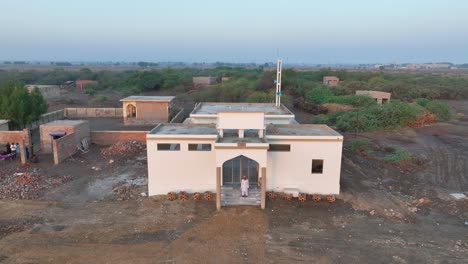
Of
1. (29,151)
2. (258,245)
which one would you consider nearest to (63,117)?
(29,151)

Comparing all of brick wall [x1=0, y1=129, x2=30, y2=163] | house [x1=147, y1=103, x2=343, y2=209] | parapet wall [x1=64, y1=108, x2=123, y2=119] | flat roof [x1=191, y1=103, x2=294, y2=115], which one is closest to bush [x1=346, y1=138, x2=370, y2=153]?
flat roof [x1=191, y1=103, x2=294, y2=115]

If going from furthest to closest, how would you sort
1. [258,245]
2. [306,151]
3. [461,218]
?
[306,151] → [461,218] → [258,245]

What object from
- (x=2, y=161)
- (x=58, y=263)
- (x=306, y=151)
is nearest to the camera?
(x=58, y=263)

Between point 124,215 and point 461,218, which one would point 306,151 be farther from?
point 124,215

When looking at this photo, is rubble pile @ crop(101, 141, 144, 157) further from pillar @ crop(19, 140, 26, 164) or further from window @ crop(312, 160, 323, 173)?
window @ crop(312, 160, 323, 173)

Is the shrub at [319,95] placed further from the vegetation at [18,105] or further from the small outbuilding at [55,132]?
the vegetation at [18,105]

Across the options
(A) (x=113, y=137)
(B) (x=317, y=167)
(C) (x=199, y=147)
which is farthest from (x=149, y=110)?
(B) (x=317, y=167)

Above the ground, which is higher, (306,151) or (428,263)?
(306,151)

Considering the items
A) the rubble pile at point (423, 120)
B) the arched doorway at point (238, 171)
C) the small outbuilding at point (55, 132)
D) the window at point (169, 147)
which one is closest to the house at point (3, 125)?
the small outbuilding at point (55, 132)
